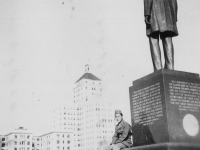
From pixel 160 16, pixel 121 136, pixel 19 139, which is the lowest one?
pixel 19 139

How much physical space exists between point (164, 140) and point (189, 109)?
1.16 meters

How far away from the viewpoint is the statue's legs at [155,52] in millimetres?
8469

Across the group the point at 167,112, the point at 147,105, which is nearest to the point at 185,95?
the point at 167,112

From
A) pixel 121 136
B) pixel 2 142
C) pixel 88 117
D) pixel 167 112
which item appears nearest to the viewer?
pixel 167 112

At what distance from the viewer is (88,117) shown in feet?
366

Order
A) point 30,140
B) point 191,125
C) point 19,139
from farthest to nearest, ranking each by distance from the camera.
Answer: point 30,140 < point 19,139 < point 191,125

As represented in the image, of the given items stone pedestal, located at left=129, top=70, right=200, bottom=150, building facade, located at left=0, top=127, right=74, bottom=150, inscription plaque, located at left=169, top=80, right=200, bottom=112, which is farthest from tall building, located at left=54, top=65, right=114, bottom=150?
inscription plaque, located at left=169, top=80, right=200, bottom=112

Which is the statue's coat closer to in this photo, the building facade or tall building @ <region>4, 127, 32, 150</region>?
the building facade

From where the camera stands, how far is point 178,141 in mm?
6934

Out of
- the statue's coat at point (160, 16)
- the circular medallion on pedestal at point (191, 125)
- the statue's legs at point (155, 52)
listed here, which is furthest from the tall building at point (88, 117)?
the circular medallion on pedestal at point (191, 125)

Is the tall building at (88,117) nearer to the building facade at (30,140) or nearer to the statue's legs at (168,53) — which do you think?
the building facade at (30,140)

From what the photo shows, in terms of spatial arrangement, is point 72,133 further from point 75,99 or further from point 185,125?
point 185,125

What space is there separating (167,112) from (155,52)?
2157 mm

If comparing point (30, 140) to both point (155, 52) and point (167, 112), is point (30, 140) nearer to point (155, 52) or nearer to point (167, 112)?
point (155, 52)
